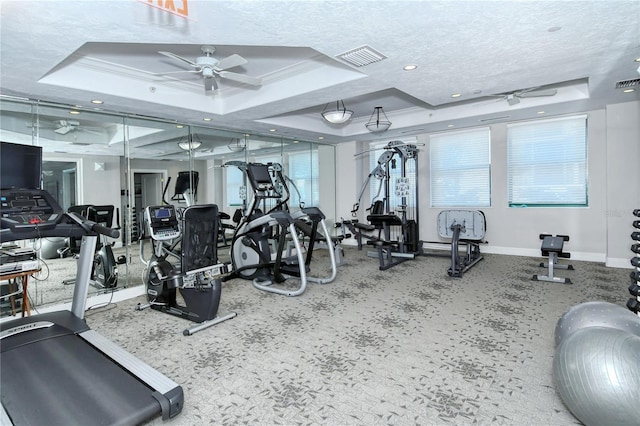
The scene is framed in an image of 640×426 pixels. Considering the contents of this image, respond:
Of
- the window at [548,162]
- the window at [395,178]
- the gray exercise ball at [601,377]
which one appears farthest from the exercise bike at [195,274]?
the window at [548,162]

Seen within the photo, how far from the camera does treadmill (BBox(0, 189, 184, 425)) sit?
1830 millimetres

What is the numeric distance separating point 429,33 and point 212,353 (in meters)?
3.23

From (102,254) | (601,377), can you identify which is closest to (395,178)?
(102,254)

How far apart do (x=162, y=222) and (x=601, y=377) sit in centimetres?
421

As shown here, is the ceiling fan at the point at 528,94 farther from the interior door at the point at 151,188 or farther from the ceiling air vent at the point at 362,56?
the interior door at the point at 151,188

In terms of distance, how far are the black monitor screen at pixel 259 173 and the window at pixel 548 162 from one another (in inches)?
192

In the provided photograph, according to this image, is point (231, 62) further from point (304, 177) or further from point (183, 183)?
point (304, 177)

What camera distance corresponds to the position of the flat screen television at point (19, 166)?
2.65 metres

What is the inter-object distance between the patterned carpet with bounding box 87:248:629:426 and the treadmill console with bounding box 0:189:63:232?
1.28m

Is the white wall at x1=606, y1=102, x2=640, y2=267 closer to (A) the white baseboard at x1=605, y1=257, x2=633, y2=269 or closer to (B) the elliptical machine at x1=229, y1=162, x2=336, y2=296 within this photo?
(A) the white baseboard at x1=605, y1=257, x2=633, y2=269

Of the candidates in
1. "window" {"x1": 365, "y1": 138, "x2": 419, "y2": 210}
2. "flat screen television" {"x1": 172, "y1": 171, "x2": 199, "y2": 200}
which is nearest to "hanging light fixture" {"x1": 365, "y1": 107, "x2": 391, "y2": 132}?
"window" {"x1": 365, "y1": 138, "x2": 419, "y2": 210}

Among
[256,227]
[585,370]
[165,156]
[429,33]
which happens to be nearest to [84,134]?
[165,156]

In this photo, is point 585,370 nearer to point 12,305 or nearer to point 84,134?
point 12,305

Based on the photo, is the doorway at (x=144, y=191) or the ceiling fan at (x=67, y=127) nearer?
the ceiling fan at (x=67, y=127)
